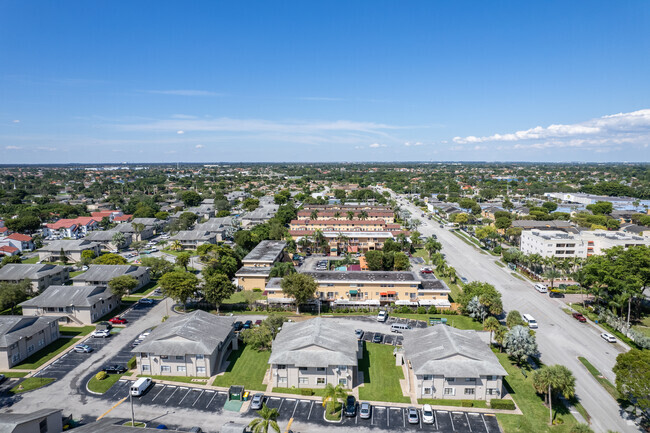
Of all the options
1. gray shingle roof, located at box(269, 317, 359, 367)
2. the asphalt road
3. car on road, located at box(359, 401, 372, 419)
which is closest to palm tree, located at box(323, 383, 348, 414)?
car on road, located at box(359, 401, 372, 419)

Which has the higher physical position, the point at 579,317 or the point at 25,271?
the point at 25,271

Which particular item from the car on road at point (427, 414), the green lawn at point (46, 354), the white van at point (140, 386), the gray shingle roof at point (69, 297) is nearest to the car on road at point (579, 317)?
the car on road at point (427, 414)

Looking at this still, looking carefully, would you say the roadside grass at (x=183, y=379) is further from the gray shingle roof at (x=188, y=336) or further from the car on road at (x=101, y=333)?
the car on road at (x=101, y=333)

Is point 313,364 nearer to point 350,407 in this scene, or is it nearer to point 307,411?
point 307,411

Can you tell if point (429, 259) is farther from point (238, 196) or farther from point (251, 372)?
point (238, 196)

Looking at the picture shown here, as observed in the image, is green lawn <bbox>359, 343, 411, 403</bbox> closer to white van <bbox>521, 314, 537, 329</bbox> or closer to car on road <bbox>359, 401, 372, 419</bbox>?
car on road <bbox>359, 401, 372, 419</bbox>

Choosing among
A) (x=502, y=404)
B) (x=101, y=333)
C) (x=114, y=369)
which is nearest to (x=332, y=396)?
(x=502, y=404)
